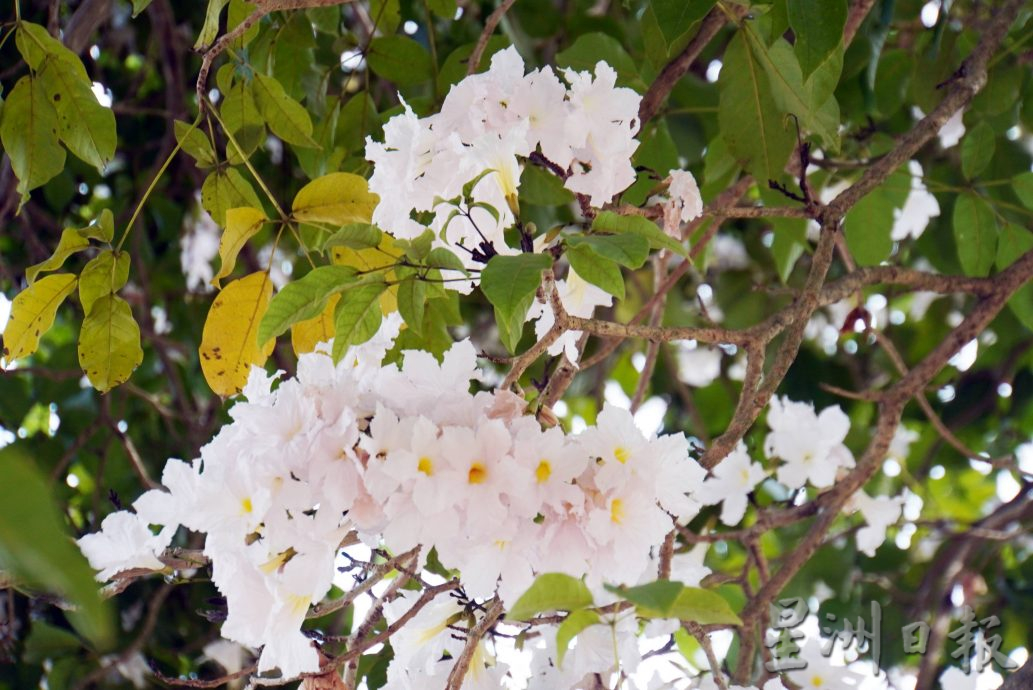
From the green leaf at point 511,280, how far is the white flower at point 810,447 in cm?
83

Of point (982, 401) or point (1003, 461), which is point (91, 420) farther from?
point (982, 401)

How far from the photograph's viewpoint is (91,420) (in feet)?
5.98

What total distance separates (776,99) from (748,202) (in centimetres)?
70

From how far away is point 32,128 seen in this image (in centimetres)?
96

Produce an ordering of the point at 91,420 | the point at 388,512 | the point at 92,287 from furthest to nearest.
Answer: the point at 91,420, the point at 92,287, the point at 388,512

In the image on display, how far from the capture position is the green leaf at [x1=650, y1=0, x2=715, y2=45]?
81cm

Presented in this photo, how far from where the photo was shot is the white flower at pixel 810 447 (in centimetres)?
139

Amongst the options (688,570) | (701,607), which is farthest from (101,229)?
(688,570)

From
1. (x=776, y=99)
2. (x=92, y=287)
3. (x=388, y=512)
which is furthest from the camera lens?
(x=776, y=99)

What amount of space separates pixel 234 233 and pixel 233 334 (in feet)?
0.29

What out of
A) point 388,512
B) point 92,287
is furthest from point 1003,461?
point 92,287

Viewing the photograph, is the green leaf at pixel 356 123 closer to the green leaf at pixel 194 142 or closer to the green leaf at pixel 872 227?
the green leaf at pixel 194 142

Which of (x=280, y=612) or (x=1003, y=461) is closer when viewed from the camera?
(x=280, y=612)

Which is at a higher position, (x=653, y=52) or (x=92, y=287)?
(x=653, y=52)
